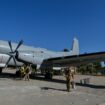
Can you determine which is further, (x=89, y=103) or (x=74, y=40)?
(x=74, y=40)

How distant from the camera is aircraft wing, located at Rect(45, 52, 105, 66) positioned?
24531mm

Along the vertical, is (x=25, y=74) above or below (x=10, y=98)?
above

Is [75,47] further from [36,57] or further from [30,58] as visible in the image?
[30,58]

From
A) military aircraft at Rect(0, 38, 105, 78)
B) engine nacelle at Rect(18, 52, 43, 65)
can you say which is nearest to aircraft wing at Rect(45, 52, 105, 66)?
military aircraft at Rect(0, 38, 105, 78)

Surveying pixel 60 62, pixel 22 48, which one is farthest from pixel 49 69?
pixel 22 48

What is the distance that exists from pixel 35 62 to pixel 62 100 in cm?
1350

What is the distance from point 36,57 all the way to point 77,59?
14.6ft

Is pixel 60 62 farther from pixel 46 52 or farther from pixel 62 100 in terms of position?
pixel 62 100

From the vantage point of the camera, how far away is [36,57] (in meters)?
→ 26.3

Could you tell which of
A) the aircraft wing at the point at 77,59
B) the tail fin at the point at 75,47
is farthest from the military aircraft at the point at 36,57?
the tail fin at the point at 75,47

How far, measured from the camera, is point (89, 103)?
12.4 metres

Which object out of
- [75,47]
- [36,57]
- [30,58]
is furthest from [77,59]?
[75,47]

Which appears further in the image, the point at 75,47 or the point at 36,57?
the point at 75,47

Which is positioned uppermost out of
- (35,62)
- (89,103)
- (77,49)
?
(77,49)
